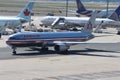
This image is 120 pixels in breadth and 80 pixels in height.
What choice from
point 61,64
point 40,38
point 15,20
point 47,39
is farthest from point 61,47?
A: point 15,20

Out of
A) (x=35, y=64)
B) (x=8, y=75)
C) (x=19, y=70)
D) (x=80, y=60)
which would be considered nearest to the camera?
(x=8, y=75)

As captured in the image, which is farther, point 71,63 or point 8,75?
point 71,63

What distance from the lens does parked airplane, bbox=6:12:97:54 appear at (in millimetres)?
69688

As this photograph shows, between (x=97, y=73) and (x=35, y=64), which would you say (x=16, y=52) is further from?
(x=97, y=73)

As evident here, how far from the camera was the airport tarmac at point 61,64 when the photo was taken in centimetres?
4978

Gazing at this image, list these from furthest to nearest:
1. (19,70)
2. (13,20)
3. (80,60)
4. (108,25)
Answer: (108,25), (13,20), (80,60), (19,70)

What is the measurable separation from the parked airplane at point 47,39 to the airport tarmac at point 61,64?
141 centimetres

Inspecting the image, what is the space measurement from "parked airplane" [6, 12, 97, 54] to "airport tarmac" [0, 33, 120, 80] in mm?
1407

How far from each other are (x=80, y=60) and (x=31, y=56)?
7.93m

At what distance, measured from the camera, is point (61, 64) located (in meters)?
60.1

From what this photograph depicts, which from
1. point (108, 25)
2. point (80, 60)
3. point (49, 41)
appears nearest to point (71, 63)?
point (80, 60)

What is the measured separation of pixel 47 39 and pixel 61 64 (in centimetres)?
1342

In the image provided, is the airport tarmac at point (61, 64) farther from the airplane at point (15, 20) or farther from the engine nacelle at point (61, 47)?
the airplane at point (15, 20)

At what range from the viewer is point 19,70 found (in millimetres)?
53844
